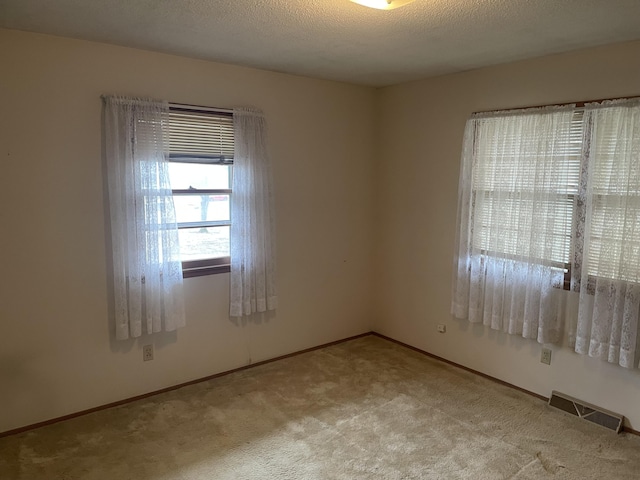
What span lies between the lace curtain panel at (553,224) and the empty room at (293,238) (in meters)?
0.01

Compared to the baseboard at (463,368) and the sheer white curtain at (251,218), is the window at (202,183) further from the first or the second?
the baseboard at (463,368)

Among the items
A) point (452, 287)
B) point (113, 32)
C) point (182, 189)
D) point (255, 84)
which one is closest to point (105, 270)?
point (182, 189)

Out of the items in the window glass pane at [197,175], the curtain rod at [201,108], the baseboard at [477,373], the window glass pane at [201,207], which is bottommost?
the baseboard at [477,373]

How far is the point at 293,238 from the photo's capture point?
3914 millimetres

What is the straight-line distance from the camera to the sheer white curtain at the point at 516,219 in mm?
3002

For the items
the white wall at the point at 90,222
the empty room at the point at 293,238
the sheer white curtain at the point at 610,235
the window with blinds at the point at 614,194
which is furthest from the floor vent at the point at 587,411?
the white wall at the point at 90,222

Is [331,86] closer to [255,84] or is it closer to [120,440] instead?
[255,84]

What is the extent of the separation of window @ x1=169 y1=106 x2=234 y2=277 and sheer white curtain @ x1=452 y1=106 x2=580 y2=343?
Answer: 1839mm

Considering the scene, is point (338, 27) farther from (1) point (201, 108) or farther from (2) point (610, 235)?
(2) point (610, 235)

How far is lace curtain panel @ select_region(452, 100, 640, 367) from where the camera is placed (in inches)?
107

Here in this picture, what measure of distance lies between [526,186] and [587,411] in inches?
60.9

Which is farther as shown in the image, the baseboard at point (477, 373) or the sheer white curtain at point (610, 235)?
the baseboard at point (477, 373)

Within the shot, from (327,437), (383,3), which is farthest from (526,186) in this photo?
(327,437)

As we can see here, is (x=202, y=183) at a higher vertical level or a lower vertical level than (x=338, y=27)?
lower
